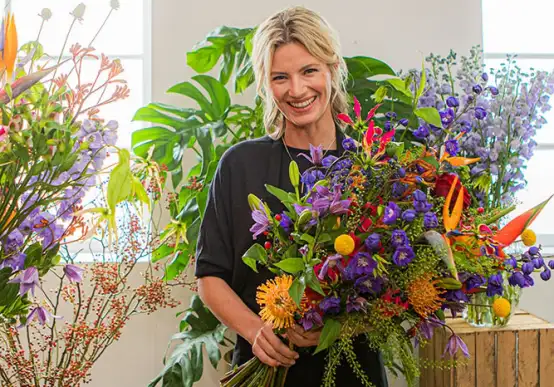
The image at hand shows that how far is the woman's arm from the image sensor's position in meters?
1.21

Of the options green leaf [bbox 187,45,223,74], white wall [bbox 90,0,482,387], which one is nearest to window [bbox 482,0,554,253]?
white wall [bbox 90,0,482,387]

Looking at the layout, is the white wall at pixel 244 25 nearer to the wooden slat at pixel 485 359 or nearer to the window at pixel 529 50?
the window at pixel 529 50

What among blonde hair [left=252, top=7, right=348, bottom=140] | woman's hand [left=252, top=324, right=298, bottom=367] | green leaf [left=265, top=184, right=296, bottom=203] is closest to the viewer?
green leaf [left=265, top=184, right=296, bottom=203]

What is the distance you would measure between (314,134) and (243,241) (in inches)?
11.5

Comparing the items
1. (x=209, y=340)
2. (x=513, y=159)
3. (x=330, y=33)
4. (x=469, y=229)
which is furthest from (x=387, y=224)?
(x=209, y=340)

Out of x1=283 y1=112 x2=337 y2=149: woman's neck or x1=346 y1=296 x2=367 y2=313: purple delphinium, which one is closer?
x1=346 y1=296 x2=367 y2=313: purple delphinium

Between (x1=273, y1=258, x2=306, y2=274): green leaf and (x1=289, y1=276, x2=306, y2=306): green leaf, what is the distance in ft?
0.05

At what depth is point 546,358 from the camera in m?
2.20

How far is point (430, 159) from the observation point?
1088 mm

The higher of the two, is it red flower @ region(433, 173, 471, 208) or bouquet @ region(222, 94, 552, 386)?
red flower @ region(433, 173, 471, 208)

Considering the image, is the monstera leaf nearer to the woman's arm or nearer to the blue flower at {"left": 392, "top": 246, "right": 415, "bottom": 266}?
the woman's arm

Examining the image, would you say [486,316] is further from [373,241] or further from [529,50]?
[529,50]

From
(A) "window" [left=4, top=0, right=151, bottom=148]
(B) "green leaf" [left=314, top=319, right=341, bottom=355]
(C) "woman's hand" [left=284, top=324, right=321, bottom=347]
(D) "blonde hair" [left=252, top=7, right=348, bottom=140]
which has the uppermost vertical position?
(A) "window" [left=4, top=0, right=151, bottom=148]

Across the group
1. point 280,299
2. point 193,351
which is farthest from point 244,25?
point 280,299
